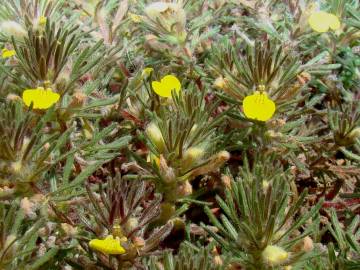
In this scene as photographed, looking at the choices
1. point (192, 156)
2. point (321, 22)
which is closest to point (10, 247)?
point (192, 156)

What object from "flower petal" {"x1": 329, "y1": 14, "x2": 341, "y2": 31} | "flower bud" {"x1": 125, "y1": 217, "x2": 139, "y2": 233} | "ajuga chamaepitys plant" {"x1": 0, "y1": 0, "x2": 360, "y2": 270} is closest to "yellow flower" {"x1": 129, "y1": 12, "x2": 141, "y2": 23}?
"ajuga chamaepitys plant" {"x1": 0, "y1": 0, "x2": 360, "y2": 270}

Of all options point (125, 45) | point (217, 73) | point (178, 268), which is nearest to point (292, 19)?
point (217, 73)

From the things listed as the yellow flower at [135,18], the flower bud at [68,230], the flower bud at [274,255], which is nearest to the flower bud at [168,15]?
the yellow flower at [135,18]

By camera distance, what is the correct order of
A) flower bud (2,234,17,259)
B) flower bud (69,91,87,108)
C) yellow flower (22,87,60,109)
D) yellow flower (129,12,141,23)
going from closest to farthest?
1. flower bud (2,234,17,259)
2. yellow flower (22,87,60,109)
3. flower bud (69,91,87,108)
4. yellow flower (129,12,141,23)

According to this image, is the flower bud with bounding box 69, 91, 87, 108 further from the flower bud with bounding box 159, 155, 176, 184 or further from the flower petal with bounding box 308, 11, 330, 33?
the flower petal with bounding box 308, 11, 330, 33

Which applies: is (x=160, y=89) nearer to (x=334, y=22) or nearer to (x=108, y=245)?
(x=108, y=245)

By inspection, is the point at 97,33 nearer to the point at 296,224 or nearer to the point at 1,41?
the point at 1,41
